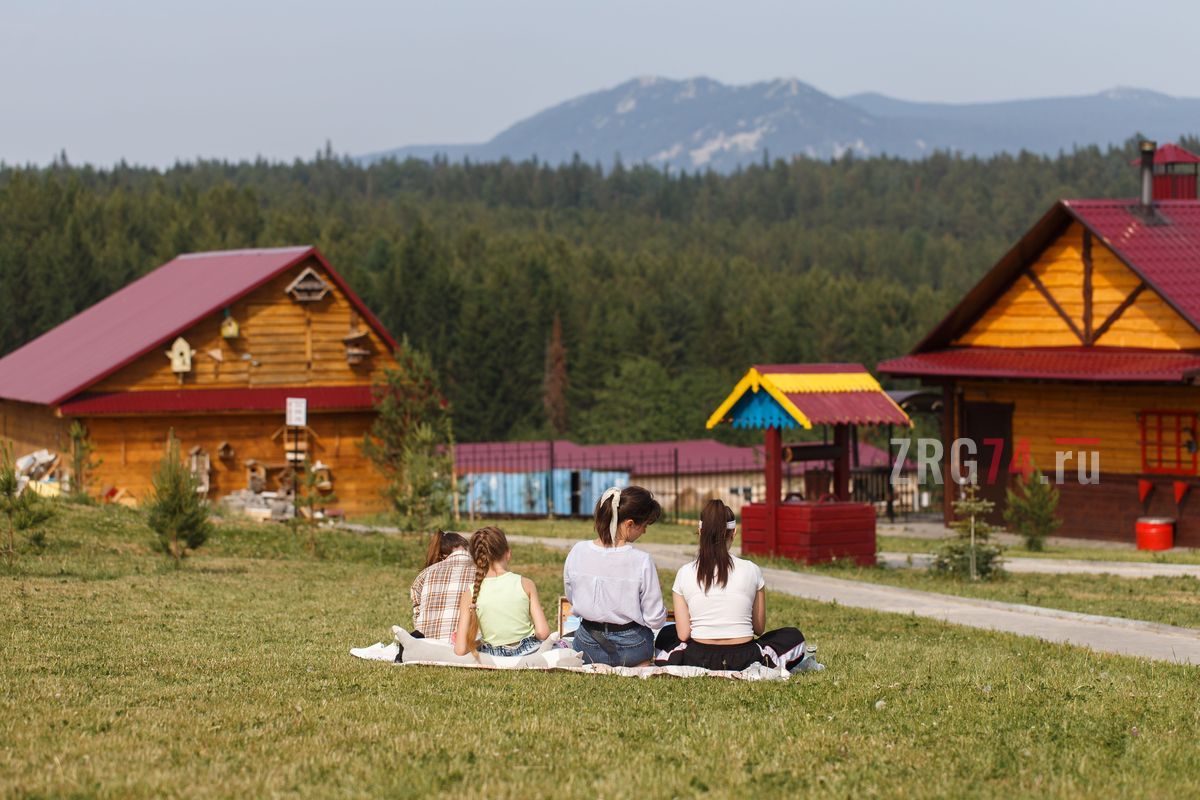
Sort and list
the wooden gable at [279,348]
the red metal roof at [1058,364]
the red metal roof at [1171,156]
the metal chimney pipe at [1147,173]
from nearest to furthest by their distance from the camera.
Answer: the red metal roof at [1058,364]
the metal chimney pipe at [1147,173]
the red metal roof at [1171,156]
the wooden gable at [279,348]

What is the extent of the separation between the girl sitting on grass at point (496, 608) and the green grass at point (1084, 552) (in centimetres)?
1600

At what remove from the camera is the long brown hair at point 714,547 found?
1168 cm

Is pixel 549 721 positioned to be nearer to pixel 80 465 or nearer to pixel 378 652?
pixel 378 652

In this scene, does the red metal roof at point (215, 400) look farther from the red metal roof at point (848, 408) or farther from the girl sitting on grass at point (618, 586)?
the girl sitting on grass at point (618, 586)

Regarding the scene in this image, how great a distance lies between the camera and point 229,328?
41.5m

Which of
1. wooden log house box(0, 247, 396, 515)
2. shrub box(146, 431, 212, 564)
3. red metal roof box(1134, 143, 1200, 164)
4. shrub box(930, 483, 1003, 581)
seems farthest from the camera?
wooden log house box(0, 247, 396, 515)

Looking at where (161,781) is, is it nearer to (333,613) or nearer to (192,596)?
(333,613)

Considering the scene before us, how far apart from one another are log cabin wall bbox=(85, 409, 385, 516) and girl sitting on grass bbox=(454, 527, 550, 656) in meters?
26.7

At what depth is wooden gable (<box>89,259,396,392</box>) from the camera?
41.0 meters

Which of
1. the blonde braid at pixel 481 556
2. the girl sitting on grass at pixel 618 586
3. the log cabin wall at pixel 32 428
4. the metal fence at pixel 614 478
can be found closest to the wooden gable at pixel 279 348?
the log cabin wall at pixel 32 428

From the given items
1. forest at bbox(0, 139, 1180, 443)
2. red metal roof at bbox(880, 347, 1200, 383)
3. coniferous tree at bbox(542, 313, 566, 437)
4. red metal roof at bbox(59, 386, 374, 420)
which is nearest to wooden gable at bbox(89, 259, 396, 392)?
red metal roof at bbox(59, 386, 374, 420)

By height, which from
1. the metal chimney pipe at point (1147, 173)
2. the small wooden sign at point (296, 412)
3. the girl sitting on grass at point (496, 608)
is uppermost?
the metal chimney pipe at point (1147, 173)

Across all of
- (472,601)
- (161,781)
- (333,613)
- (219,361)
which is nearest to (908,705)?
(472,601)

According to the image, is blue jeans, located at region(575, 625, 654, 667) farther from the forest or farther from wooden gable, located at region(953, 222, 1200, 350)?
the forest
